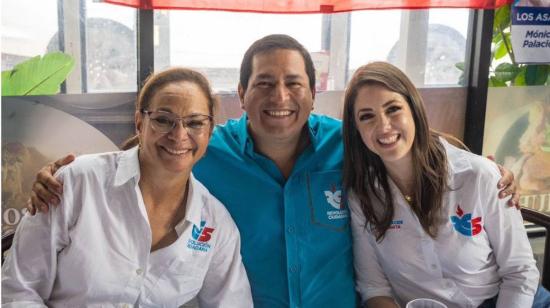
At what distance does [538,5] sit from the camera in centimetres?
333

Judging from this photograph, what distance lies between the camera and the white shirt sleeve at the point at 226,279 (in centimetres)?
161

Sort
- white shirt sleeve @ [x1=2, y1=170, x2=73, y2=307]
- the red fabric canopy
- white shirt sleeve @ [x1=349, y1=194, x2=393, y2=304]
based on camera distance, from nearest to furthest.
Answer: white shirt sleeve @ [x1=2, y1=170, x2=73, y2=307] → white shirt sleeve @ [x1=349, y1=194, x2=393, y2=304] → the red fabric canopy

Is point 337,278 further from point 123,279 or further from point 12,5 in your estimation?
point 12,5

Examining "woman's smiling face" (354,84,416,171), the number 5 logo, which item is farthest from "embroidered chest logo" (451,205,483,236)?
the number 5 logo

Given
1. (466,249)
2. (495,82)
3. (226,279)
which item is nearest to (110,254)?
(226,279)

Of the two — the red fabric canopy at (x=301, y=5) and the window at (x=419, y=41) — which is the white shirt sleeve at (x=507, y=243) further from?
the window at (x=419, y=41)

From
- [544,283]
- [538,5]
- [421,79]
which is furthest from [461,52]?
[544,283]

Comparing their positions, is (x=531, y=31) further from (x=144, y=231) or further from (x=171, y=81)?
(x=144, y=231)

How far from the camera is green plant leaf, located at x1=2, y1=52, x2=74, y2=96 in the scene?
2520 millimetres

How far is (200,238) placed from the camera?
62.9 inches

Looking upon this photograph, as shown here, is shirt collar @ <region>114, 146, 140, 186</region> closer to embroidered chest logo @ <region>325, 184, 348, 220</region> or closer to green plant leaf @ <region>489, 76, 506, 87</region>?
embroidered chest logo @ <region>325, 184, 348, 220</region>

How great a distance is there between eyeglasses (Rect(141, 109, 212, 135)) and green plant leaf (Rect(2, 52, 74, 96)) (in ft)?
4.12

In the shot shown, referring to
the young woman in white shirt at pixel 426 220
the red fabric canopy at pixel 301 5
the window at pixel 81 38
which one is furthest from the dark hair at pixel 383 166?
the window at pixel 81 38

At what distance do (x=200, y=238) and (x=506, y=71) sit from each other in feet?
8.80
